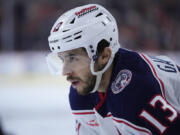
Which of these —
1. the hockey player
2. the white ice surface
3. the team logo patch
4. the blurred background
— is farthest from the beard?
the blurred background

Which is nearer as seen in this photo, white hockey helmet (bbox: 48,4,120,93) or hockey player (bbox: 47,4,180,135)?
hockey player (bbox: 47,4,180,135)

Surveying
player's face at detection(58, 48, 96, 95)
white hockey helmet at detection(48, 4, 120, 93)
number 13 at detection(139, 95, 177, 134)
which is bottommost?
number 13 at detection(139, 95, 177, 134)

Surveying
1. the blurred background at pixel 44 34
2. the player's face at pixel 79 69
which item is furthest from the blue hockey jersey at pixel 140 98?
the blurred background at pixel 44 34

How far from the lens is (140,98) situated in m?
1.54

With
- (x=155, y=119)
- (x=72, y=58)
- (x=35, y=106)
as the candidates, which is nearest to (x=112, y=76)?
(x=72, y=58)

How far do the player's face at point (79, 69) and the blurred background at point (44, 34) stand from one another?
301cm

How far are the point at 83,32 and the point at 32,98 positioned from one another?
304cm

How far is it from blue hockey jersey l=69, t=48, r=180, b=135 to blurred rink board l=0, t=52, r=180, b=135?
129cm

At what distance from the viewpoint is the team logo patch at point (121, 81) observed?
1.61 metres

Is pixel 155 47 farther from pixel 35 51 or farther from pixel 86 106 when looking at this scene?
pixel 86 106

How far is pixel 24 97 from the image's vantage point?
4715mm

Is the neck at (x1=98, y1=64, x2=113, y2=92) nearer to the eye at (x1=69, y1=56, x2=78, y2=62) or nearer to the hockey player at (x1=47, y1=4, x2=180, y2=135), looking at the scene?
the hockey player at (x1=47, y1=4, x2=180, y2=135)

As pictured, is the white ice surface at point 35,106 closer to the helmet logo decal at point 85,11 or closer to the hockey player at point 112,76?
the hockey player at point 112,76

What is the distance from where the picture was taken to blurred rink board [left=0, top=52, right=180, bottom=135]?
3.41 meters
